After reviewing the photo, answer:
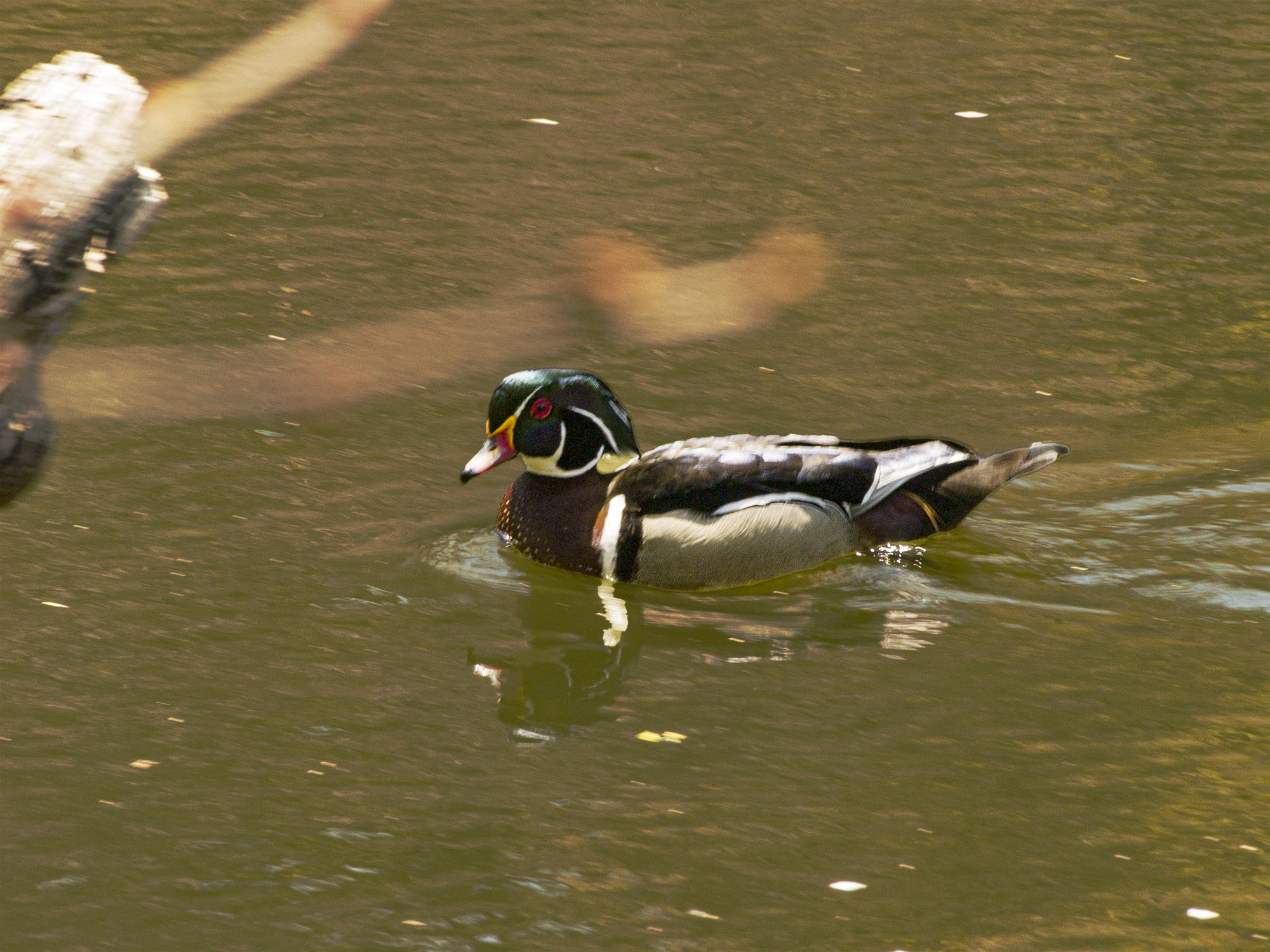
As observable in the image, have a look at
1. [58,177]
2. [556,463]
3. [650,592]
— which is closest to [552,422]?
[556,463]

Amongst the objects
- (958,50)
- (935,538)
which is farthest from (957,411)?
(958,50)

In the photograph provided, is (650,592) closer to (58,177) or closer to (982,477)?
(982,477)

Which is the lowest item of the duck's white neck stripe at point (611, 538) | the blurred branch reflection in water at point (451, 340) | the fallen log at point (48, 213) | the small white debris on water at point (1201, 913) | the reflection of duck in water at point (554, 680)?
the reflection of duck in water at point (554, 680)

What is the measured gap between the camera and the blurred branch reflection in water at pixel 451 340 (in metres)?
8.30

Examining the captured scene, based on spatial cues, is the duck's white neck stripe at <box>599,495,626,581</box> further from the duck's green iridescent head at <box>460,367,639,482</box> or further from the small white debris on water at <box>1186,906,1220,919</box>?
the small white debris on water at <box>1186,906,1220,919</box>

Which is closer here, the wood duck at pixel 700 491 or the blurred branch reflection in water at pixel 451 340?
the wood duck at pixel 700 491

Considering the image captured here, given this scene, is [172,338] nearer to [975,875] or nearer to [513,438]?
[513,438]

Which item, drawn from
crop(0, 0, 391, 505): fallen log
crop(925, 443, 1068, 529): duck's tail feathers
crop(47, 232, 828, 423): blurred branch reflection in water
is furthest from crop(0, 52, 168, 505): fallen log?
crop(47, 232, 828, 423): blurred branch reflection in water

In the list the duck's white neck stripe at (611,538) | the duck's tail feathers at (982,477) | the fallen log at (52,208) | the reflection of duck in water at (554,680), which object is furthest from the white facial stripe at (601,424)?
the fallen log at (52,208)

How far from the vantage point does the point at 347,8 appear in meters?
15.1

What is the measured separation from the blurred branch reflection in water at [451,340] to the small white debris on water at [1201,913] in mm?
4870

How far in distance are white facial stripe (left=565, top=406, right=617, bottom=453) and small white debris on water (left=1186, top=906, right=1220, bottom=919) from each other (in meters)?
3.14

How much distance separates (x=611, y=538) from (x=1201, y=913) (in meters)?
2.86

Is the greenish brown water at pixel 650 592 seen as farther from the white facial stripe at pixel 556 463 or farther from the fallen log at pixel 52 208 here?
the fallen log at pixel 52 208
